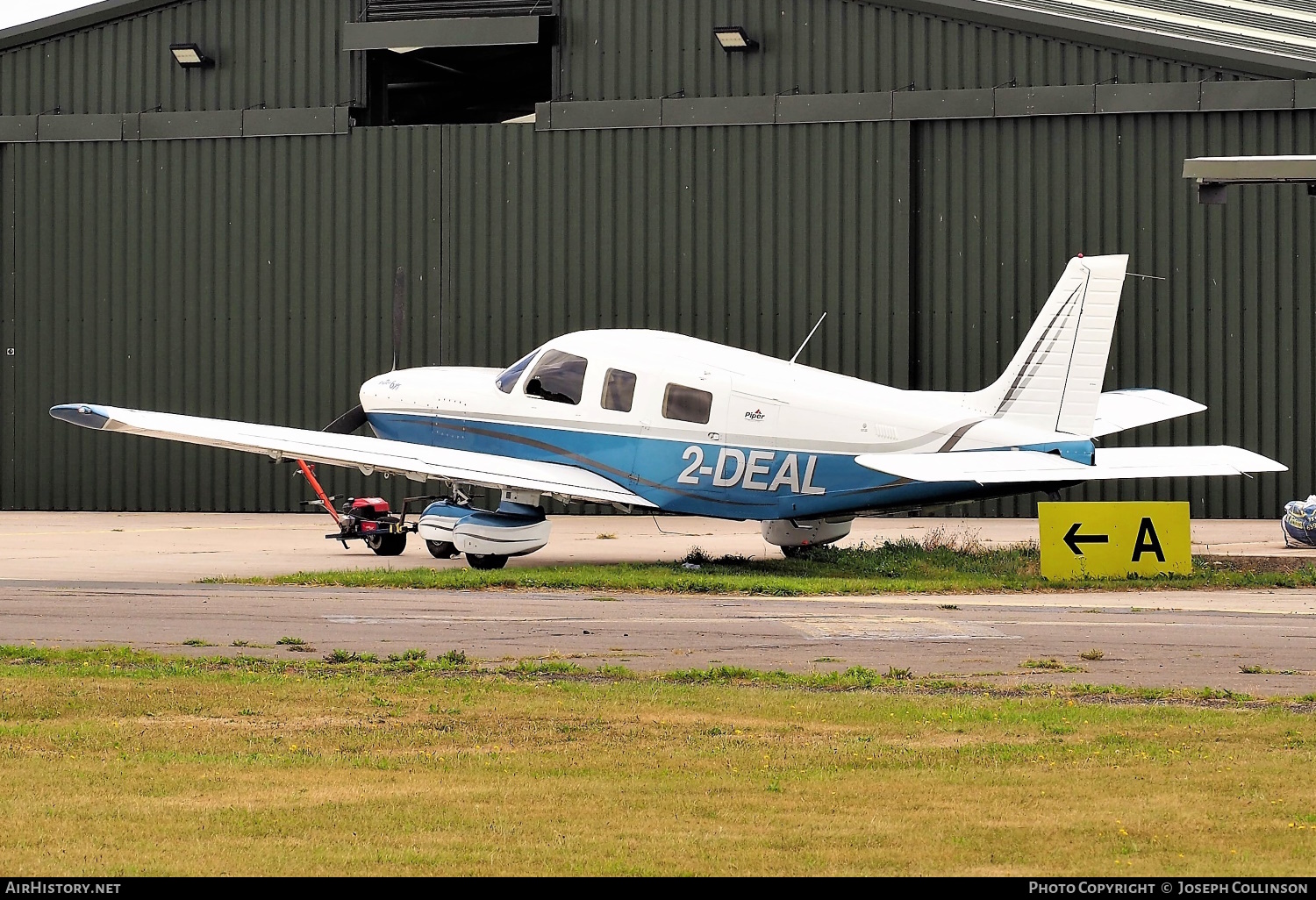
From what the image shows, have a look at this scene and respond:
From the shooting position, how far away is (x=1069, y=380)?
1966cm

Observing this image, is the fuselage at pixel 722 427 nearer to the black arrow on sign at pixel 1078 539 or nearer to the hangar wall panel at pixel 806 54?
the black arrow on sign at pixel 1078 539

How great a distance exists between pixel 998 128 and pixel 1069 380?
16174 mm

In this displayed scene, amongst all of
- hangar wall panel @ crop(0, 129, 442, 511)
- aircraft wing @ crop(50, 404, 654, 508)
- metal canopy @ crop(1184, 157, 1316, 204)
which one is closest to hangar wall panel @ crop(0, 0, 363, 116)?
hangar wall panel @ crop(0, 129, 442, 511)

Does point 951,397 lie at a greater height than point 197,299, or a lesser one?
lesser

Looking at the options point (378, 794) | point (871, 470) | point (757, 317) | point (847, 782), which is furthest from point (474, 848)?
point (757, 317)

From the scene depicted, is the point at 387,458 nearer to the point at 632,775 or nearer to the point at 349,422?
the point at 349,422

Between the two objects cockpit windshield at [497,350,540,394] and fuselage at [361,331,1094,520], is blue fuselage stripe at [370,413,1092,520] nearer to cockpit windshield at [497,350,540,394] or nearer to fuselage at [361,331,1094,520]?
fuselage at [361,331,1094,520]

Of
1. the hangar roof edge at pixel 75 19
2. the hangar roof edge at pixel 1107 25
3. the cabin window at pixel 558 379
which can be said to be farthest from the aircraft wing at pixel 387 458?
the hangar roof edge at pixel 75 19

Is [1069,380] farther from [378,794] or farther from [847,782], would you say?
[378,794]

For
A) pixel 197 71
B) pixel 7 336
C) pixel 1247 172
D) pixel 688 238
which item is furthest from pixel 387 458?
pixel 7 336

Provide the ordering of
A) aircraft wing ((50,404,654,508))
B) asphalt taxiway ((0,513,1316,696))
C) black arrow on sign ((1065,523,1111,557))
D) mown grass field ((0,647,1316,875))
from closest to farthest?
1. mown grass field ((0,647,1316,875))
2. asphalt taxiway ((0,513,1316,696))
3. black arrow on sign ((1065,523,1111,557))
4. aircraft wing ((50,404,654,508))

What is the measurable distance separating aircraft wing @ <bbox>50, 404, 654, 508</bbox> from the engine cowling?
1.84 m

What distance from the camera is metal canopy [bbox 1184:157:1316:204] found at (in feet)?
57.2

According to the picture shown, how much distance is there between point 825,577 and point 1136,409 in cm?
707
